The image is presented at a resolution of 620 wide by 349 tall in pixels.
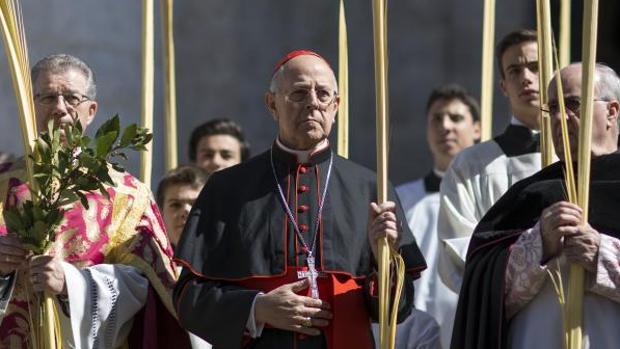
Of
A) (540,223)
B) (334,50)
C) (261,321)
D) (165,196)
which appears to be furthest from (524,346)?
(334,50)

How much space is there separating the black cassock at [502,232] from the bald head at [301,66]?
0.72 m

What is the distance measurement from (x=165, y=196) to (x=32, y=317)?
139 cm

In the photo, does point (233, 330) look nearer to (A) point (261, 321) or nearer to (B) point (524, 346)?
(A) point (261, 321)

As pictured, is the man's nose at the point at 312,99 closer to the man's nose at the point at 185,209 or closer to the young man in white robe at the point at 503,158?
the young man in white robe at the point at 503,158

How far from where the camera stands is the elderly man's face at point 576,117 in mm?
6461

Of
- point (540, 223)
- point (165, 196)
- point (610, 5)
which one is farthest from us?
point (610, 5)

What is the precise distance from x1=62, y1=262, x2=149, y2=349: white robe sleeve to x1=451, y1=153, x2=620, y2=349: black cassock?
3.79ft

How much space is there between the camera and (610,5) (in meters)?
11.5

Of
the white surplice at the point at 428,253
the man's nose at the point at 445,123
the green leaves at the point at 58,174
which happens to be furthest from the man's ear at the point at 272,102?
the man's nose at the point at 445,123

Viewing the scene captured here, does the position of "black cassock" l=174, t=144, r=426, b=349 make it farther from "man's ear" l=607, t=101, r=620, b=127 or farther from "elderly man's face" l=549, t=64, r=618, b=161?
"man's ear" l=607, t=101, r=620, b=127

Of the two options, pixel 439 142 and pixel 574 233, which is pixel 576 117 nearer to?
pixel 574 233

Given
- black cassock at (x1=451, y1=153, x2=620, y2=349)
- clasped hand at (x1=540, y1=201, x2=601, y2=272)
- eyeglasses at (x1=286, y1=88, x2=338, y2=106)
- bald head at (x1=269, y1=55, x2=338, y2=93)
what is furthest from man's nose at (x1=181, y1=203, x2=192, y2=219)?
clasped hand at (x1=540, y1=201, x2=601, y2=272)

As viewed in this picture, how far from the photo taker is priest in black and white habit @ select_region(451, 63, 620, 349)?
6164 mm

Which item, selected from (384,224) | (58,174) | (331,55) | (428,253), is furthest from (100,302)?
(331,55)
